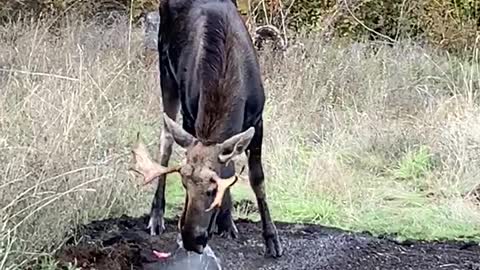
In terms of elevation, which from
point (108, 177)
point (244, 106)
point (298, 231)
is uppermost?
point (244, 106)

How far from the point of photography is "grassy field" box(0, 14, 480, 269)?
642 cm

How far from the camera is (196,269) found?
22.0 feet

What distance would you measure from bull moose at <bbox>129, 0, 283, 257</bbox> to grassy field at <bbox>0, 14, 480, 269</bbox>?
590 mm

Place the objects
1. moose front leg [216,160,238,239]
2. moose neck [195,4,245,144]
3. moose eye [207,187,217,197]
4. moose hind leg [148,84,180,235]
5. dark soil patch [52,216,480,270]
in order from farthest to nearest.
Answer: moose hind leg [148,84,180,235], moose front leg [216,160,238,239], dark soil patch [52,216,480,270], moose neck [195,4,245,144], moose eye [207,187,217,197]

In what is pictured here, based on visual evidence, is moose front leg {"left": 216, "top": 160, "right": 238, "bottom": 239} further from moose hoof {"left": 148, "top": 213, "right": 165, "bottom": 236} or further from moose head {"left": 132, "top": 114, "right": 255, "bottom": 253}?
moose head {"left": 132, "top": 114, "right": 255, "bottom": 253}

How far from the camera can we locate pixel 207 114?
20.4ft

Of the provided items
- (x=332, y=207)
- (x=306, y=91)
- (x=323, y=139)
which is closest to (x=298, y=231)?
(x=332, y=207)

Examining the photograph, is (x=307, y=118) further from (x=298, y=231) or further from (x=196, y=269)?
(x=196, y=269)

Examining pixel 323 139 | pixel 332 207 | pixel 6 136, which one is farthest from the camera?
pixel 323 139

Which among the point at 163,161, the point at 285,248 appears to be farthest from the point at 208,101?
the point at 163,161

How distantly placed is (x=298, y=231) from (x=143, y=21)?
21.4 feet

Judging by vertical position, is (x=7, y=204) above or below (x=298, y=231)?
above

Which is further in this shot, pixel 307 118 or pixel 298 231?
pixel 307 118

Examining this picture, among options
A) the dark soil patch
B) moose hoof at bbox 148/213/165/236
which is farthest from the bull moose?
the dark soil patch
